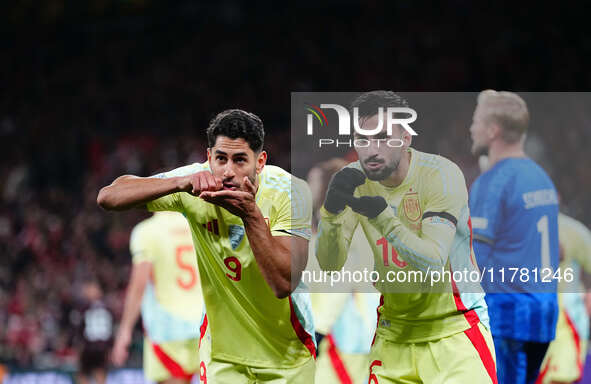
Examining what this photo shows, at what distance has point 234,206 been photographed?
3.84 m

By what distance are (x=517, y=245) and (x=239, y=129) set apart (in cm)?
206

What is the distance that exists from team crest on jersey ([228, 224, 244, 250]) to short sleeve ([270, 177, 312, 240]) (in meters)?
0.17

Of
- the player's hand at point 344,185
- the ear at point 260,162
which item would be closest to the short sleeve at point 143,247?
the ear at point 260,162

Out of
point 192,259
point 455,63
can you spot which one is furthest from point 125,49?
point 192,259

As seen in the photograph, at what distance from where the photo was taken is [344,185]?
3.97 metres

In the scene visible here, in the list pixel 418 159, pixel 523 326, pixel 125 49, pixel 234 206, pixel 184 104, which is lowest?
pixel 523 326

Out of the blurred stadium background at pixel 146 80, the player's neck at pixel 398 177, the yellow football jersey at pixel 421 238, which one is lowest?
the yellow football jersey at pixel 421 238

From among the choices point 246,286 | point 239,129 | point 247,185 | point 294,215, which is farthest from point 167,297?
point 247,185

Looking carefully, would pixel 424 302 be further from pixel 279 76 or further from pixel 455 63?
pixel 279 76

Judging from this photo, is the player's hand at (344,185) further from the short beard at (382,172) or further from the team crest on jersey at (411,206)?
the team crest on jersey at (411,206)

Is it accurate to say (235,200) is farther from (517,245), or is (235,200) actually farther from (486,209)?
(517,245)

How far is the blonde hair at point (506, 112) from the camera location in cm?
519

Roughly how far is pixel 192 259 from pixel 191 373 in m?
1.03

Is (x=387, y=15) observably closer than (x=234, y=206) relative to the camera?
No
